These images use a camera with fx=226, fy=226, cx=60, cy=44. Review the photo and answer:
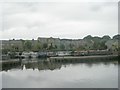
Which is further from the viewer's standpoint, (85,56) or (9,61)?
(85,56)

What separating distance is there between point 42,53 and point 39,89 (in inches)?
325

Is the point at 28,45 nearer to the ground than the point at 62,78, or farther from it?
farther from it

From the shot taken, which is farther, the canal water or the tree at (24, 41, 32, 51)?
the tree at (24, 41, 32, 51)

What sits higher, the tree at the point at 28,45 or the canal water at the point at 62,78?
the tree at the point at 28,45

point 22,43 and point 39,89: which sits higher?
point 22,43

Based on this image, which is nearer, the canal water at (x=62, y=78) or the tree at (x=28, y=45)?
the canal water at (x=62, y=78)

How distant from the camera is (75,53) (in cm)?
1316

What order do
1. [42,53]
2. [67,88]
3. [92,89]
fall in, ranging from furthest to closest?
[42,53], [67,88], [92,89]

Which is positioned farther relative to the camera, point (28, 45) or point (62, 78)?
point (28, 45)

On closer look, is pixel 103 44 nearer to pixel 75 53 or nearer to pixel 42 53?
pixel 75 53

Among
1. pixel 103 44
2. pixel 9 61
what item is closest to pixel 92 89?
pixel 9 61

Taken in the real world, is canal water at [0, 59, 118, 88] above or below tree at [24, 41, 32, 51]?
below

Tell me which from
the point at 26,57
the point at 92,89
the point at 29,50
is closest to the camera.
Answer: the point at 92,89

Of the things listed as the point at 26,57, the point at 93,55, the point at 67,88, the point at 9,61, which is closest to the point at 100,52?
the point at 93,55
